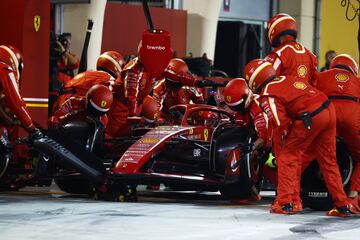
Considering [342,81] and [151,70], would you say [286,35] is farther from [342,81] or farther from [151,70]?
[151,70]

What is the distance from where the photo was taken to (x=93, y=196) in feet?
44.3

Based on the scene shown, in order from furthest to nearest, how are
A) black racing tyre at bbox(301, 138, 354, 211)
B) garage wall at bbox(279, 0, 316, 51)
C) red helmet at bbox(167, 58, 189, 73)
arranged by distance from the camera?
garage wall at bbox(279, 0, 316, 51), red helmet at bbox(167, 58, 189, 73), black racing tyre at bbox(301, 138, 354, 211)

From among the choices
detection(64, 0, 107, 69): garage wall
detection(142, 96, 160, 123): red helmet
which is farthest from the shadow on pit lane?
detection(64, 0, 107, 69): garage wall

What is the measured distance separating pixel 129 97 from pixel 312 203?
12.2 ft

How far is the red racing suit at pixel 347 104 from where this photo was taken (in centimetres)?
1162

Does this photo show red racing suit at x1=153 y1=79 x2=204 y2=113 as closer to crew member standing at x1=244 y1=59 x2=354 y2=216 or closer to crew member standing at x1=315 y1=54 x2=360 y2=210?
crew member standing at x1=315 y1=54 x2=360 y2=210

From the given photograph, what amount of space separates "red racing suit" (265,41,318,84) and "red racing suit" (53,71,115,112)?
3330 millimetres

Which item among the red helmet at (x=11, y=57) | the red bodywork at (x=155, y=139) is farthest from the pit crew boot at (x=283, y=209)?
the red helmet at (x=11, y=57)

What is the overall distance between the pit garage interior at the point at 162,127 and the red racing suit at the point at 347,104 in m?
0.28

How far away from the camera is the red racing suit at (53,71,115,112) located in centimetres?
1454

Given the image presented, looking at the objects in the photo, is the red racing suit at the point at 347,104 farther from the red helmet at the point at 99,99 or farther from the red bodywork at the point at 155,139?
the red helmet at the point at 99,99

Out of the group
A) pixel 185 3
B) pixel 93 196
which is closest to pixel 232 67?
pixel 185 3

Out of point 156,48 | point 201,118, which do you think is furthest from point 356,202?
point 156,48

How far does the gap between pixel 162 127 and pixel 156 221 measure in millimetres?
2588
